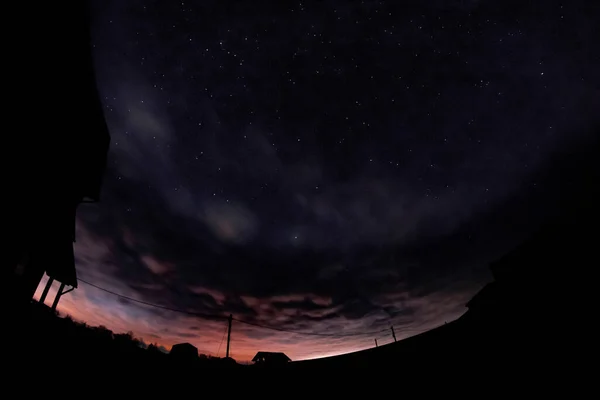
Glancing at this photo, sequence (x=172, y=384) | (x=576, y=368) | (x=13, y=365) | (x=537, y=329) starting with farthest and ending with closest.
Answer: (x=172, y=384) < (x=13, y=365) < (x=537, y=329) < (x=576, y=368)

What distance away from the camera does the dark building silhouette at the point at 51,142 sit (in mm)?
5508

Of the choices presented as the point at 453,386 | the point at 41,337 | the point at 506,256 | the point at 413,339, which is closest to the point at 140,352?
the point at 41,337

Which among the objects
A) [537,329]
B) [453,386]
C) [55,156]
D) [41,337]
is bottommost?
[453,386]

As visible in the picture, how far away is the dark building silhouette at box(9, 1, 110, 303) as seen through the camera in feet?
18.1

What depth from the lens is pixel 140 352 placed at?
6781mm

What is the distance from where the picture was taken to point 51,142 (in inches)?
273

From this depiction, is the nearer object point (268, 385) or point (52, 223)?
point (268, 385)

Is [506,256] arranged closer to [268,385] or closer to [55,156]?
[268,385]

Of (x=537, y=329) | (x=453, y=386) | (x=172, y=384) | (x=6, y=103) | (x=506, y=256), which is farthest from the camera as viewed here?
(x=506, y=256)

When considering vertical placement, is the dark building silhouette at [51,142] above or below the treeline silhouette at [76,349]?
above

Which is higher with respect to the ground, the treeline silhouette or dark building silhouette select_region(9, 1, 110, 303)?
dark building silhouette select_region(9, 1, 110, 303)

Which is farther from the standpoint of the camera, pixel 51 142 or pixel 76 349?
pixel 51 142

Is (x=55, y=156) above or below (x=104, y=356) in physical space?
above

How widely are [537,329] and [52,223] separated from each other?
13107 millimetres
